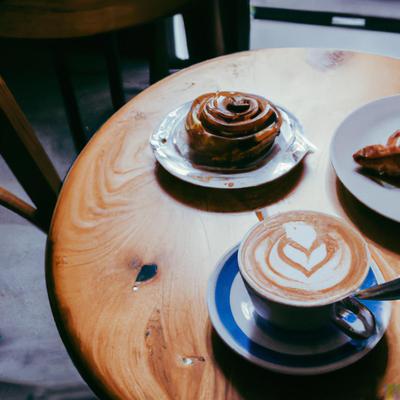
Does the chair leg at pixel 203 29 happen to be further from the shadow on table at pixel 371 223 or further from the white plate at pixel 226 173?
the shadow on table at pixel 371 223

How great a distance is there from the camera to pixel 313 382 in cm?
39

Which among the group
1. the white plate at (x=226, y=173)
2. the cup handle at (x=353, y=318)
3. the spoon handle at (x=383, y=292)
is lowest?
the white plate at (x=226, y=173)

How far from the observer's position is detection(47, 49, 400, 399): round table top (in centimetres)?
40

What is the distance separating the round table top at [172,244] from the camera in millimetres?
403

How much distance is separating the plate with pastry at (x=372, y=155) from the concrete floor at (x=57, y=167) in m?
0.80

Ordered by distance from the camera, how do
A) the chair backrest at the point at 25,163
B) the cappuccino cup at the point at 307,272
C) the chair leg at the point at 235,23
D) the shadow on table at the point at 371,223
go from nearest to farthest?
the cappuccino cup at the point at 307,272
the shadow on table at the point at 371,223
the chair backrest at the point at 25,163
the chair leg at the point at 235,23

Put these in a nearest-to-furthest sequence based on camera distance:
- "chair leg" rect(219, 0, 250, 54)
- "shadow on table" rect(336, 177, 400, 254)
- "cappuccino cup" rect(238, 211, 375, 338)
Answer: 1. "cappuccino cup" rect(238, 211, 375, 338)
2. "shadow on table" rect(336, 177, 400, 254)
3. "chair leg" rect(219, 0, 250, 54)

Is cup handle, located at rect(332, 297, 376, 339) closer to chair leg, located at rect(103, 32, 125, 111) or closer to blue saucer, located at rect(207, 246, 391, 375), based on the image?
blue saucer, located at rect(207, 246, 391, 375)

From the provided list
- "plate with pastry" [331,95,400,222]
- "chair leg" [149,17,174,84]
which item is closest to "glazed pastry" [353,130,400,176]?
"plate with pastry" [331,95,400,222]

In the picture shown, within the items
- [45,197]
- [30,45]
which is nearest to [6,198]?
[45,197]

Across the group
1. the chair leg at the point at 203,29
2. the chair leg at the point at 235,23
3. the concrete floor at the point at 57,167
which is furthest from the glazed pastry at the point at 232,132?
the chair leg at the point at 235,23

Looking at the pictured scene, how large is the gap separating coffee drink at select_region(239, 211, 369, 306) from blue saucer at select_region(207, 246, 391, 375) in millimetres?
49

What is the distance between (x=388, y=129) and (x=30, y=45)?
2.57 m

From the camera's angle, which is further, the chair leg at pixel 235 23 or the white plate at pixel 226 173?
the chair leg at pixel 235 23
